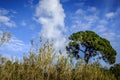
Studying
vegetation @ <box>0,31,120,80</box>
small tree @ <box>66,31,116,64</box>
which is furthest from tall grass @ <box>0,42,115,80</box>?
small tree @ <box>66,31,116,64</box>

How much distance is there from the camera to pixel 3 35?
8758 millimetres

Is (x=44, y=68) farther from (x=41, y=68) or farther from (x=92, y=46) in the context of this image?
(x=92, y=46)

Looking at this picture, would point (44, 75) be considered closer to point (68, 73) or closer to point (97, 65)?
point (68, 73)

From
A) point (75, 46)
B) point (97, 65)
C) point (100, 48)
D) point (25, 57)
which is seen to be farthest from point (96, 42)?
point (25, 57)

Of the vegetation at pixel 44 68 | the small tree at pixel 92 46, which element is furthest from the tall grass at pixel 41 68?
the small tree at pixel 92 46

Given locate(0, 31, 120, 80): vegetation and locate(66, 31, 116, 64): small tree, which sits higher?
locate(66, 31, 116, 64): small tree

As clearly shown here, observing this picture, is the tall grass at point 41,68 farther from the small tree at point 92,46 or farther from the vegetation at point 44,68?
the small tree at point 92,46

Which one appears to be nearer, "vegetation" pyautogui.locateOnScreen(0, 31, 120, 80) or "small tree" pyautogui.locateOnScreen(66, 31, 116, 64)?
"vegetation" pyautogui.locateOnScreen(0, 31, 120, 80)

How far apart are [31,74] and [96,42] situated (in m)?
37.7

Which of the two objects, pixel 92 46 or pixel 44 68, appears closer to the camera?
pixel 44 68

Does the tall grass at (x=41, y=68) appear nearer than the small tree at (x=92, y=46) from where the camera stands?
Yes

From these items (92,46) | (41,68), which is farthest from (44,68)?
(92,46)

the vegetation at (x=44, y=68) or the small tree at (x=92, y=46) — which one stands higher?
the small tree at (x=92, y=46)

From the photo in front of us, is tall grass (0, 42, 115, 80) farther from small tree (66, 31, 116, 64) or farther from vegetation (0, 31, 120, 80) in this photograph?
small tree (66, 31, 116, 64)
